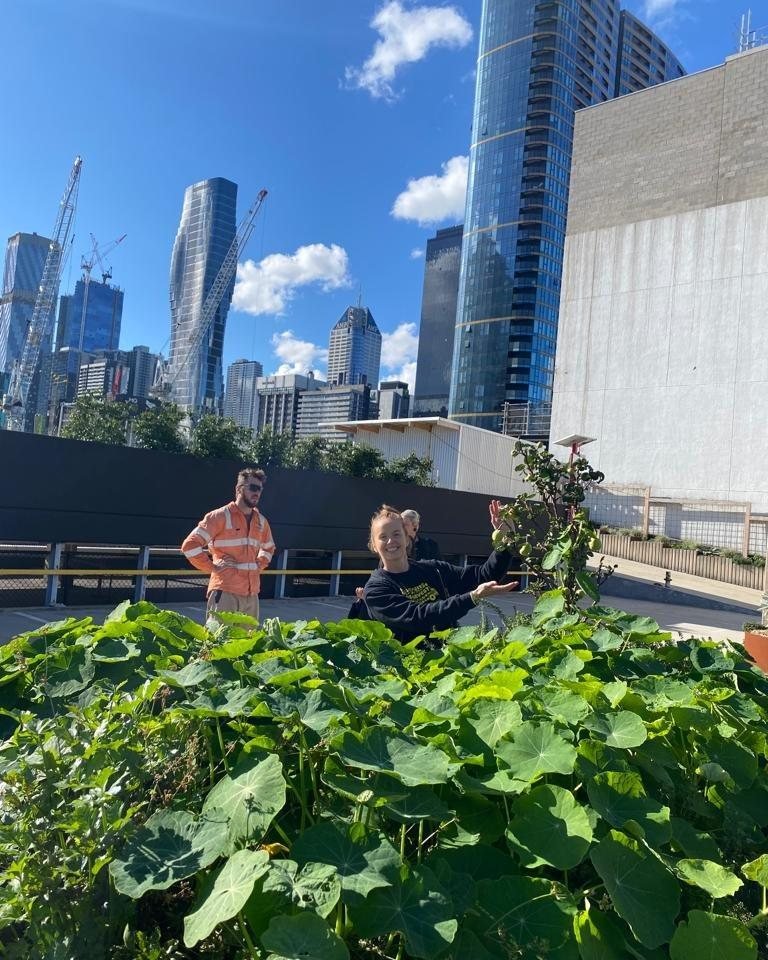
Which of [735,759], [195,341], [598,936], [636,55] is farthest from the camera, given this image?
[195,341]

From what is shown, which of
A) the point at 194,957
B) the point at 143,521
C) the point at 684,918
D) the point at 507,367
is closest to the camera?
the point at 194,957

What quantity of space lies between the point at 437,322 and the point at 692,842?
163 meters

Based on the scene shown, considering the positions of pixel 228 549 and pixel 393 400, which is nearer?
pixel 228 549

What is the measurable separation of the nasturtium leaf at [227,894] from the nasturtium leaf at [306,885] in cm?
3

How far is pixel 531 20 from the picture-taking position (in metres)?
101

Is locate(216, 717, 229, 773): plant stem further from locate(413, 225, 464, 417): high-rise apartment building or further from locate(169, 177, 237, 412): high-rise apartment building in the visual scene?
locate(413, 225, 464, 417): high-rise apartment building

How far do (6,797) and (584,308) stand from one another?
129ft

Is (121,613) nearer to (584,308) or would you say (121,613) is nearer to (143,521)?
(143,521)

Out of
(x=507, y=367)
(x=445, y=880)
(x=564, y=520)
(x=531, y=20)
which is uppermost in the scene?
(x=531, y=20)

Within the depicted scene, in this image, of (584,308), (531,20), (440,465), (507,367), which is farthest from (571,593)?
(531,20)

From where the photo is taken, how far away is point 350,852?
3.83 feet

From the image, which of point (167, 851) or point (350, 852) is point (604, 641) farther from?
point (167, 851)

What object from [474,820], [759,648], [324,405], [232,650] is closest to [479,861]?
[474,820]

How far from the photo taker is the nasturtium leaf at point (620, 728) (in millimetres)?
1553
